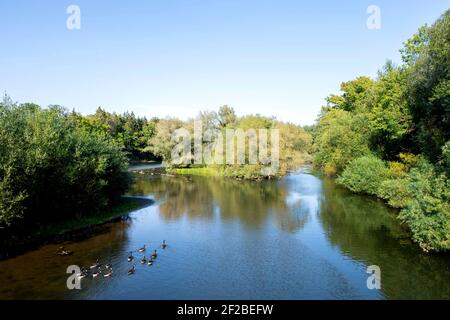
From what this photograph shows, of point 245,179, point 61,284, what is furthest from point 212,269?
point 245,179

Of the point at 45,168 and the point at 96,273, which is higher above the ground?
the point at 45,168

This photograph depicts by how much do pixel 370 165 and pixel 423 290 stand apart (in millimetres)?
33111

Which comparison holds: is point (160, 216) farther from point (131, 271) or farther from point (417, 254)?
point (417, 254)

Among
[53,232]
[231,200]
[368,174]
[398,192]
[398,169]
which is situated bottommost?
[53,232]

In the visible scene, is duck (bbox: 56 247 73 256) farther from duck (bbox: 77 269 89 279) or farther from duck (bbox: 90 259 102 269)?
duck (bbox: 77 269 89 279)

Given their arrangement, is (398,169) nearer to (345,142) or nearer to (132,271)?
(345,142)

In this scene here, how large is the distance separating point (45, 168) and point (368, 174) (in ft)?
140

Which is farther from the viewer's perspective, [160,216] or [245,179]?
[245,179]

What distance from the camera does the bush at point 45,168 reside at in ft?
102

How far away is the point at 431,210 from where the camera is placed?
3083 centimetres

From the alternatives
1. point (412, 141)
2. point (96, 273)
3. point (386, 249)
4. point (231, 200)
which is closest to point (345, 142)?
point (412, 141)

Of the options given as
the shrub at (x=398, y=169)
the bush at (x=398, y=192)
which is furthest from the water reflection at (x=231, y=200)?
the shrub at (x=398, y=169)

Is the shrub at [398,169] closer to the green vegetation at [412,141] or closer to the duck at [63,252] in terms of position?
the green vegetation at [412,141]

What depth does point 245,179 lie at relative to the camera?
78875mm
